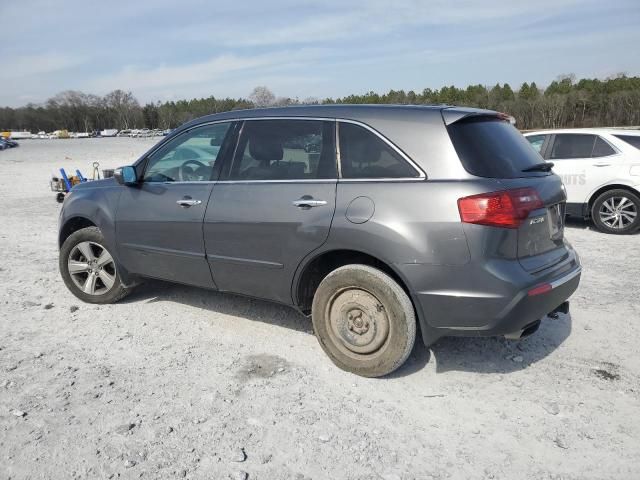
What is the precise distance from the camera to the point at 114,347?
4.21m

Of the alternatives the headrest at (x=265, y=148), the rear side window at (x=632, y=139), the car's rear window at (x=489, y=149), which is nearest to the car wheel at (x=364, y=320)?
the car's rear window at (x=489, y=149)

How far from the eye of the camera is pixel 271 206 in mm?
3836

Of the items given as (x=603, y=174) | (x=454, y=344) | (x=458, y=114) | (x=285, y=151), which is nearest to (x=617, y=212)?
(x=603, y=174)

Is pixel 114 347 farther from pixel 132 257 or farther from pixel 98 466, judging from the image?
pixel 98 466

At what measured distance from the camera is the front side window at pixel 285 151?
3.74 meters

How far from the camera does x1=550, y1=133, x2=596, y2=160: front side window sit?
344 inches

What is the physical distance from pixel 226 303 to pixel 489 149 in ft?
9.66

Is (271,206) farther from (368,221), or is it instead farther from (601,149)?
(601,149)

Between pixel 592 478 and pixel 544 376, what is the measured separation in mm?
1097

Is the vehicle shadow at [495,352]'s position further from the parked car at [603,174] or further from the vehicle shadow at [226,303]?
the parked car at [603,174]

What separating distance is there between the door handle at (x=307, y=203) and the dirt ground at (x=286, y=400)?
3.89ft

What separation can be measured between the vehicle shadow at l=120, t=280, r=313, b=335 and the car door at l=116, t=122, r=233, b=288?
0.60m

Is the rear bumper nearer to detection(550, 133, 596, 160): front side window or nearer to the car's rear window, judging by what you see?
the car's rear window

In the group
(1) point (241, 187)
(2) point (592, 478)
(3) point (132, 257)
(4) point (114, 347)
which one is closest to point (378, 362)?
(2) point (592, 478)
